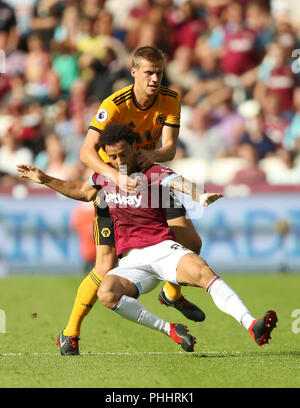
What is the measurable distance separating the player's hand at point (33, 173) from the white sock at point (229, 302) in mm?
1764

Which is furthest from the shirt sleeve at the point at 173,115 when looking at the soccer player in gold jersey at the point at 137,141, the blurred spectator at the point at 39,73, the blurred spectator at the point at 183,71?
the blurred spectator at the point at 39,73

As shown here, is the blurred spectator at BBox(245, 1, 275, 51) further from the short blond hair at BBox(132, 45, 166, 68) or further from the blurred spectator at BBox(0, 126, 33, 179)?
the short blond hair at BBox(132, 45, 166, 68)

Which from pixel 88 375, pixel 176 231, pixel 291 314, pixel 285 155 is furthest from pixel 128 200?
pixel 285 155

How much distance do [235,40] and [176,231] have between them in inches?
405

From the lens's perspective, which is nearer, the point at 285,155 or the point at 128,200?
the point at 128,200

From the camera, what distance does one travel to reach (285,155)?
15.5 m

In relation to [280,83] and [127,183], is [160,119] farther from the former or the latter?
[280,83]

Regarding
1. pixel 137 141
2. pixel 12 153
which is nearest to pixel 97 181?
pixel 137 141

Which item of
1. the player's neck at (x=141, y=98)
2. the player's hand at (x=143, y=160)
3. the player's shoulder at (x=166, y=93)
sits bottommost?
the player's hand at (x=143, y=160)

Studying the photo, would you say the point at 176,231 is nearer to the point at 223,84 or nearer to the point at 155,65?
the point at 155,65

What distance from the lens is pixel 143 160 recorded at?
725 cm

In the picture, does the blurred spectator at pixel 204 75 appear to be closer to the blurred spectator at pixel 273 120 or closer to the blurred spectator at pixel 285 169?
the blurred spectator at pixel 273 120

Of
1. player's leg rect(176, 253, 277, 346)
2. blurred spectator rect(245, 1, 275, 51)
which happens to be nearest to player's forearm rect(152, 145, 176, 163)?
player's leg rect(176, 253, 277, 346)

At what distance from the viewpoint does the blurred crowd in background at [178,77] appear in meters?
15.8
